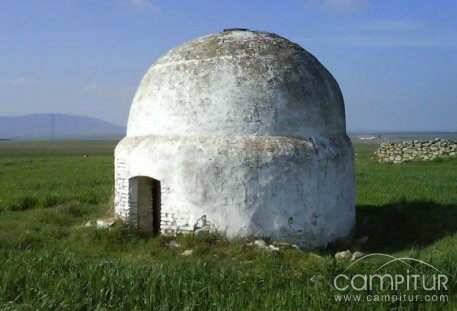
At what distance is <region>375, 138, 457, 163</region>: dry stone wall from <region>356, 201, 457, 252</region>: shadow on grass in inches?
543

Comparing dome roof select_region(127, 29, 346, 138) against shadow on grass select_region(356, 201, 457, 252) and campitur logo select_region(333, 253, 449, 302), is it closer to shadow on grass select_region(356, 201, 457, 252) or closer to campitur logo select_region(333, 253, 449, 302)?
shadow on grass select_region(356, 201, 457, 252)

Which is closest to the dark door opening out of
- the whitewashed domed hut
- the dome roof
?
the whitewashed domed hut

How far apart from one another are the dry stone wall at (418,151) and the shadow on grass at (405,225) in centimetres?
1379

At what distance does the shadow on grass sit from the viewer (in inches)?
392

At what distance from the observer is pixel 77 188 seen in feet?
57.2

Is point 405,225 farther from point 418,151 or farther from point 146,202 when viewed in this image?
point 418,151

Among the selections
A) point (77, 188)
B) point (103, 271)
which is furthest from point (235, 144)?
point (77, 188)

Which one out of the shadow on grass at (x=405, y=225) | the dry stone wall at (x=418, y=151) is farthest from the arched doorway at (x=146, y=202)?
the dry stone wall at (x=418, y=151)

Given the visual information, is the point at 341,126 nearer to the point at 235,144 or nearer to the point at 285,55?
the point at 285,55

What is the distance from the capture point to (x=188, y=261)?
734 cm

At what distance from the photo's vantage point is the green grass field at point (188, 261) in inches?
211

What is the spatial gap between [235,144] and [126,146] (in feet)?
8.07

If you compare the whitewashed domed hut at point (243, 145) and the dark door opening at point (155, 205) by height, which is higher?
the whitewashed domed hut at point (243, 145)

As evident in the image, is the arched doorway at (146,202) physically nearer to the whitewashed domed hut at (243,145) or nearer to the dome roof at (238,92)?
the whitewashed domed hut at (243,145)
